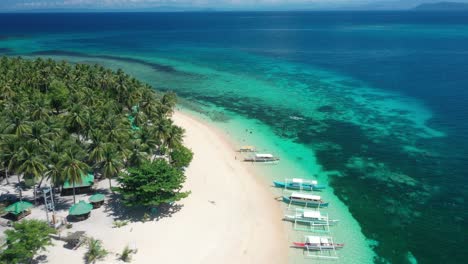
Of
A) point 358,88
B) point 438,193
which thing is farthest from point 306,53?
point 438,193

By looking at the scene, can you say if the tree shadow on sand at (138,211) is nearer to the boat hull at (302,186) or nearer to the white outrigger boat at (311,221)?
the white outrigger boat at (311,221)

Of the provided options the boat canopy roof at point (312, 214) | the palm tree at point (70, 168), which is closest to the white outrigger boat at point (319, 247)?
the boat canopy roof at point (312, 214)

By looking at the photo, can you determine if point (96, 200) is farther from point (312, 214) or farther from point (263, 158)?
point (263, 158)

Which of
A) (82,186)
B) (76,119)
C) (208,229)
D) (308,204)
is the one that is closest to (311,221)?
(308,204)

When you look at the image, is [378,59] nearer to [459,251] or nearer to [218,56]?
[218,56]

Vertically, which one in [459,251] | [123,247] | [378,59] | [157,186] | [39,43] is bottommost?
[459,251]

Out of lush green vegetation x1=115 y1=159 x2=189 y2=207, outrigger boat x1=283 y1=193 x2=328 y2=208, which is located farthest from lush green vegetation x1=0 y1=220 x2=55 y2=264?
outrigger boat x1=283 y1=193 x2=328 y2=208
